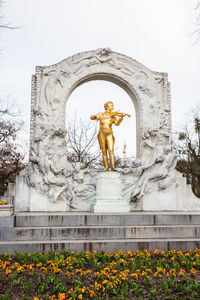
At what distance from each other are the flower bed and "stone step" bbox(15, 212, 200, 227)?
5.31 ft

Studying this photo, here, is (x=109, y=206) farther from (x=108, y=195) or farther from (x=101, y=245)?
(x=101, y=245)

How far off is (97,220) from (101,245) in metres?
1.36

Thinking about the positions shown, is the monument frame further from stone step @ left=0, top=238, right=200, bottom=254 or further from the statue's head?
stone step @ left=0, top=238, right=200, bottom=254

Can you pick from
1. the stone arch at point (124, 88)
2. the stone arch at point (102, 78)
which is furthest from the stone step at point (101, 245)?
the stone arch at point (124, 88)

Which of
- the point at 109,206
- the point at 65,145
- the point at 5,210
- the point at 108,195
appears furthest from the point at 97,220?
the point at 65,145

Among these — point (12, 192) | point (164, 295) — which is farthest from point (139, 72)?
point (164, 295)

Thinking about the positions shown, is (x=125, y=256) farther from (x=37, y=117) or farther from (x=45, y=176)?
(x=37, y=117)

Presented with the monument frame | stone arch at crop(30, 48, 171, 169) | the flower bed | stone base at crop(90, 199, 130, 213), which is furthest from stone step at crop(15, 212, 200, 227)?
stone arch at crop(30, 48, 171, 169)

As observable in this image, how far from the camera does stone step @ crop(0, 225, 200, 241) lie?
607 centimetres

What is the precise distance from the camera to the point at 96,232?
627 centimetres

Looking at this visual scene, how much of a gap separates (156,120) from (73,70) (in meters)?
3.66

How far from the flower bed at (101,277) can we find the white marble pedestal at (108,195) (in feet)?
11.1

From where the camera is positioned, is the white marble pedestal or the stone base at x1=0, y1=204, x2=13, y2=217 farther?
the white marble pedestal

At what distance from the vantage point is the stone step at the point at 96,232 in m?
6.07
